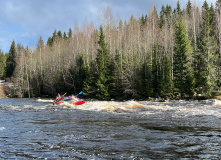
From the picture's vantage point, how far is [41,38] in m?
72.9

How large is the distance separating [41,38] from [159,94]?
50.8 meters

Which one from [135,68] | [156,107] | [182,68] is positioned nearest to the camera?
[156,107]

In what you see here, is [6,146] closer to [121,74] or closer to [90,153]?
[90,153]

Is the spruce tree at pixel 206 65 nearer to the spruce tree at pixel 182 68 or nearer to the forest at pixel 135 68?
the forest at pixel 135 68

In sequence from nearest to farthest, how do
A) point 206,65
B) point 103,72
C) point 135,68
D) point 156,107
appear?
point 156,107 < point 206,65 < point 135,68 < point 103,72

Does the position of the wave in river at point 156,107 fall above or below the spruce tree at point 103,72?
below

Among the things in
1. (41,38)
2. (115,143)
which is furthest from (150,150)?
(41,38)

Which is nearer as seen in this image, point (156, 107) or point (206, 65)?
point (156, 107)

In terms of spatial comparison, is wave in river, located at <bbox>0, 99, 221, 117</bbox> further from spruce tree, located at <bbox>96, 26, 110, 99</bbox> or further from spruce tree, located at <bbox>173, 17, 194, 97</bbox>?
spruce tree, located at <bbox>96, 26, 110, 99</bbox>

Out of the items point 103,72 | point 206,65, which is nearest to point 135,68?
point 103,72

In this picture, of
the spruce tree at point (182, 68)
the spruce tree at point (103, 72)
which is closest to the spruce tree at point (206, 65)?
the spruce tree at point (182, 68)

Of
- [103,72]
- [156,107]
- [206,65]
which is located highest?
[103,72]

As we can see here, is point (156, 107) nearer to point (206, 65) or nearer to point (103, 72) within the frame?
point (206, 65)

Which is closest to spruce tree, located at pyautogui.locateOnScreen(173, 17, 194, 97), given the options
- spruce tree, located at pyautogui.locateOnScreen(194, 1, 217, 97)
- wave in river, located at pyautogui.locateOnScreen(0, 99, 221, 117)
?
spruce tree, located at pyautogui.locateOnScreen(194, 1, 217, 97)
